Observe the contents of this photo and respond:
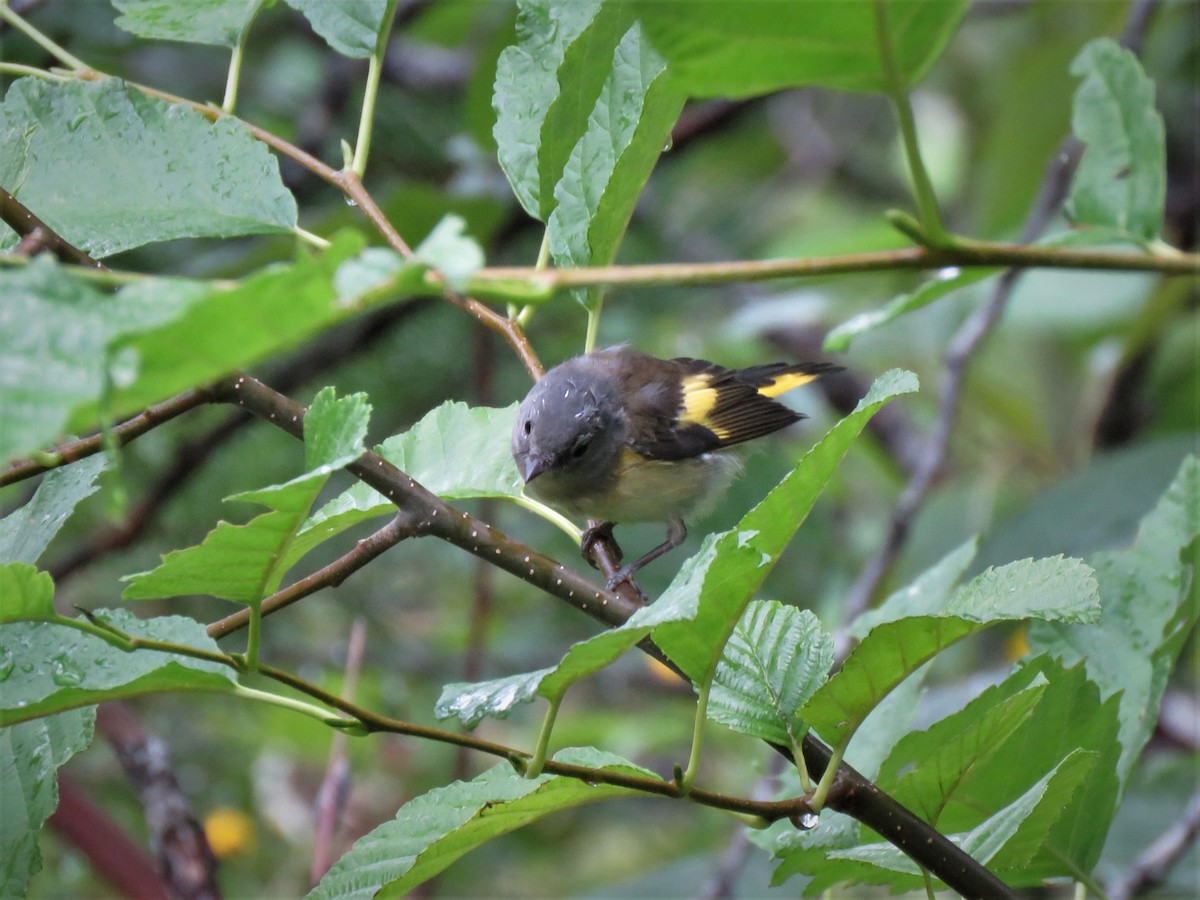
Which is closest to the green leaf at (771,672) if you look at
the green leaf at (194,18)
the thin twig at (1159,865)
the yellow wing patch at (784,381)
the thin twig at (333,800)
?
the thin twig at (333,800)

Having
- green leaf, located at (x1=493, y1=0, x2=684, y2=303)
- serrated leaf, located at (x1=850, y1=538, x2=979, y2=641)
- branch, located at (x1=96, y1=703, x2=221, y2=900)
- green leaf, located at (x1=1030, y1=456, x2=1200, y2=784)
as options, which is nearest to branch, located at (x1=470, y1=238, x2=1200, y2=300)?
green leaf, located at (x1=493, y1=0, x2=684, y2=303)

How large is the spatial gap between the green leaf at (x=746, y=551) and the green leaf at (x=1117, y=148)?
0.50 m

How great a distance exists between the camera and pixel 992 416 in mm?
4406

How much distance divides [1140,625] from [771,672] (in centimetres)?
60

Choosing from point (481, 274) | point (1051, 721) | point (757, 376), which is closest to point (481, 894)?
point (757, 376)

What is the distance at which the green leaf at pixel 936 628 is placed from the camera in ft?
3.72

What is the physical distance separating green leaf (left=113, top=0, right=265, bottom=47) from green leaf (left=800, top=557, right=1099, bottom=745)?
1.09 metres

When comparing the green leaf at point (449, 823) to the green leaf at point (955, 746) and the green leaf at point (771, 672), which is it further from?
the green leaf at point (955, 746)

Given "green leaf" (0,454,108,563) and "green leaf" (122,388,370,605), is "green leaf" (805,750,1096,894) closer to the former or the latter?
"green leaf" (122,388,370,605)

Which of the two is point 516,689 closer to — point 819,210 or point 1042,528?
point 1042,528

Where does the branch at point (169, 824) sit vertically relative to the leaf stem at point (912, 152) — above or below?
below

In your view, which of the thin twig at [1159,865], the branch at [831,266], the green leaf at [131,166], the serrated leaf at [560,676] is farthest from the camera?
the thin twig at [1159,865]

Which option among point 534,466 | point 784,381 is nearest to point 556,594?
point 534,466

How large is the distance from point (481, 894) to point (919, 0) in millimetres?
4739
